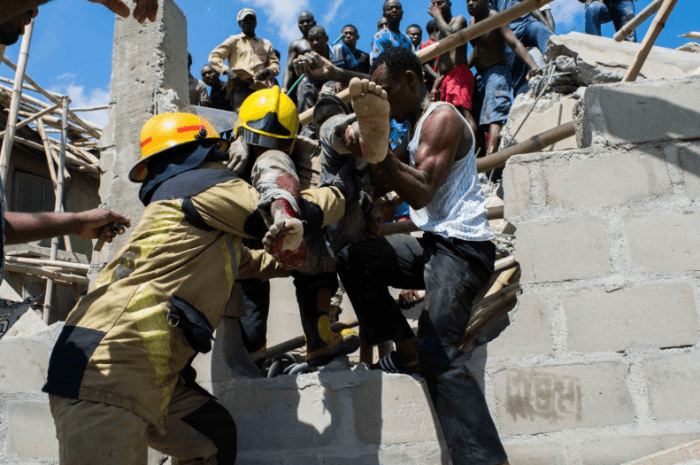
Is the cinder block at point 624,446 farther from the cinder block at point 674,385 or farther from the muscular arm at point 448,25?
the muscular arm at point 448,25

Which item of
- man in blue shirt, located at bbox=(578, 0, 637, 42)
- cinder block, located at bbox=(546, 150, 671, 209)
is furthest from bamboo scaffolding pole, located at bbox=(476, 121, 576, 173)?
man in blue shirt, located at bbox=(578, 0, 637, 42)

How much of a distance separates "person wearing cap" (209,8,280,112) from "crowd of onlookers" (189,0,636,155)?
13 millimetres

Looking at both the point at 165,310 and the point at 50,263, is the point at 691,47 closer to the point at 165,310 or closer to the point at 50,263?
the point at 165,310

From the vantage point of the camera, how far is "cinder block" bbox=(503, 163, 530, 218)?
3143 mm

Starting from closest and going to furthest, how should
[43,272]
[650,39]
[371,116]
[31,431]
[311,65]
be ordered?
[371,116], [31,431], [650,39], [311,65], [43,272]

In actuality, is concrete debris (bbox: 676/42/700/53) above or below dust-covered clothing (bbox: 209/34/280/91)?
below

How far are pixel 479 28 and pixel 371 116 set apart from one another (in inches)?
105

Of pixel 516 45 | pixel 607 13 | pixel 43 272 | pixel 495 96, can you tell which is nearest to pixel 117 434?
pixel 495 96

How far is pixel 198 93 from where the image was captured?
8258 mm

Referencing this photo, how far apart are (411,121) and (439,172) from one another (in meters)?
0.66

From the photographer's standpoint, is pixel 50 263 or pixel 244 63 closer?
pixel 244 63

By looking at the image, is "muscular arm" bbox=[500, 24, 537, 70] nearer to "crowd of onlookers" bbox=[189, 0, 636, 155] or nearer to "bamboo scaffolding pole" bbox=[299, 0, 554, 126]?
"crowd of onlookers" bbox=[189, 0, 636, 155]

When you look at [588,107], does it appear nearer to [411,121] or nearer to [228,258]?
[411,121]

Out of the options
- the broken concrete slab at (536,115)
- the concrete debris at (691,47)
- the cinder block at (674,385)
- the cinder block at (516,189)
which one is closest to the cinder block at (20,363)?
the cinder block at (516,189)
